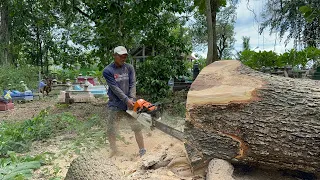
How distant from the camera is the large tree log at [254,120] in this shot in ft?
8.07

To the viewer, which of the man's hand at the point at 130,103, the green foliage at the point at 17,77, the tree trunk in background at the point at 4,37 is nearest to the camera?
the man's hand at the point at 130,103

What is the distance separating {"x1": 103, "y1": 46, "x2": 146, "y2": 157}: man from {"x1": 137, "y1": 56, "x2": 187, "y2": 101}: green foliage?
9.84 ft

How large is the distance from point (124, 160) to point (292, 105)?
2.12 m

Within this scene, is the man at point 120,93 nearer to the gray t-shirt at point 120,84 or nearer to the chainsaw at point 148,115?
the gray t-shirt at point 120,84

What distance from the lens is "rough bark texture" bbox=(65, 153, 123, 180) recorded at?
234 cm

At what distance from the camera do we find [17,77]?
11.6 meters

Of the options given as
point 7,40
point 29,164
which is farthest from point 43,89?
Result: point 29,164

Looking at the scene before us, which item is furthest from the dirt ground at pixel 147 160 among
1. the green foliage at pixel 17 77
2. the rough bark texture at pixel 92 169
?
the green foliage at pixel 17 77

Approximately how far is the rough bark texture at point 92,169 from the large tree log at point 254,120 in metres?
0.90

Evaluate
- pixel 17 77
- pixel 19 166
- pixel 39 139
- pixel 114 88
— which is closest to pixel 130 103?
pixel 114 88

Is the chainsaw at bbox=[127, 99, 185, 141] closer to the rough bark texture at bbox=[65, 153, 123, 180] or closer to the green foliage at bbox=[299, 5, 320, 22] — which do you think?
the rough bark texture at bbox=[65, 153, 123, 180]

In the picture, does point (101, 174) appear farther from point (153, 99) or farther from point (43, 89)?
point (43, 89)

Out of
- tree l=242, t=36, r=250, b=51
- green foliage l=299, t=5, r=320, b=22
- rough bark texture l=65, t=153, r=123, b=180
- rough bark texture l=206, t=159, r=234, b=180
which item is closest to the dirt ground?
Answer: rough bark texture l=206, t=159, r=234, b=180

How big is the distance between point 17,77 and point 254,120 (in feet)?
36.8
